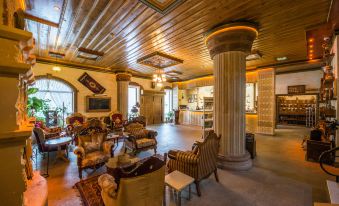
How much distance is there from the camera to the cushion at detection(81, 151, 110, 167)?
125 inches

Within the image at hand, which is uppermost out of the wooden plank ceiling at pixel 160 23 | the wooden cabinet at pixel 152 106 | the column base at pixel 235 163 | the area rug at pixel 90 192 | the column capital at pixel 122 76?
the wooden plank ceiling at pixel 160 23

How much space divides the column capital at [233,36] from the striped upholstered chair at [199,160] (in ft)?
6.51

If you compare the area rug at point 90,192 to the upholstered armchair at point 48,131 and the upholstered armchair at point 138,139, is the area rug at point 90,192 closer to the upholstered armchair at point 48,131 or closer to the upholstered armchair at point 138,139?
the upholstered armchair at point 138,139

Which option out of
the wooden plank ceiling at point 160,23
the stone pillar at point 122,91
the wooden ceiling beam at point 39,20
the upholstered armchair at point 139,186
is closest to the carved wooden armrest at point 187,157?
the upholstered armchair at point 139,186

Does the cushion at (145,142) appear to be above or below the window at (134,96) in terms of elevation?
below

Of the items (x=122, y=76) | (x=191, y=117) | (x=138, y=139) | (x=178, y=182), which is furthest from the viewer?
(x=191, y=117)

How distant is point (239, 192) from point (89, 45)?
17.0 feet

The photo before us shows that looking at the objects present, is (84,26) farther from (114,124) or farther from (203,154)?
(114,124)

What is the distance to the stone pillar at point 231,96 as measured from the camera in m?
3.43

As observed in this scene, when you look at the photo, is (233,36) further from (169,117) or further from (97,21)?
(169,117)

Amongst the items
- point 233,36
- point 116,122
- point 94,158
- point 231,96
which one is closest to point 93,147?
point 94,158

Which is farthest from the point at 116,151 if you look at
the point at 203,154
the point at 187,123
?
the point at 187,123

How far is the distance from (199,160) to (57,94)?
21.6 feet

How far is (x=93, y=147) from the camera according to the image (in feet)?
12.1
